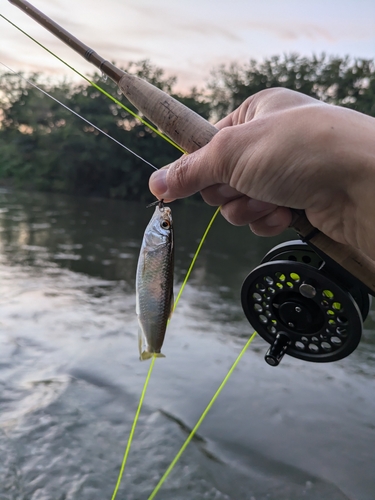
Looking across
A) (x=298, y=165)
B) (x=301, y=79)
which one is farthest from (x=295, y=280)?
(x=301, y=79)

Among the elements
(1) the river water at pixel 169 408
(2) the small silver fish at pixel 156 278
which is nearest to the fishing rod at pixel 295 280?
(2) the small silver fish at pixel 156 278

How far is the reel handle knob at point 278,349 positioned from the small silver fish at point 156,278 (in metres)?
0.30

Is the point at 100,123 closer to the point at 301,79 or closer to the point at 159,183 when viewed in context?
the point at 301,79

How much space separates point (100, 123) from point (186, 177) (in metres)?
17.7

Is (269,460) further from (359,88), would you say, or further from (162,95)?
(359,88)

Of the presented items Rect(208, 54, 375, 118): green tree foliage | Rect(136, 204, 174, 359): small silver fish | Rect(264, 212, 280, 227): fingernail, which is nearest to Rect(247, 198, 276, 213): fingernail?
Rect(264, 212, 280, 227): fingernail

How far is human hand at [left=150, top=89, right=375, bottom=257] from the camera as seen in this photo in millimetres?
907

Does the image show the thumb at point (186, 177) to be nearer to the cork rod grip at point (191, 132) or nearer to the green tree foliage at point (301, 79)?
the cork rod grip at point (191, 132)

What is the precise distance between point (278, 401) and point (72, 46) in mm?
2077

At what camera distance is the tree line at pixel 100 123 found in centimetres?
1781

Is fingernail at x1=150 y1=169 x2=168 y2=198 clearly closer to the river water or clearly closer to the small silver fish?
the small silver fish

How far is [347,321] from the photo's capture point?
1.16 metres

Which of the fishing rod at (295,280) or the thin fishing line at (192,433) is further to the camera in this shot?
the thin fishing line at (192,433)

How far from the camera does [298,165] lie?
0.96 metres
